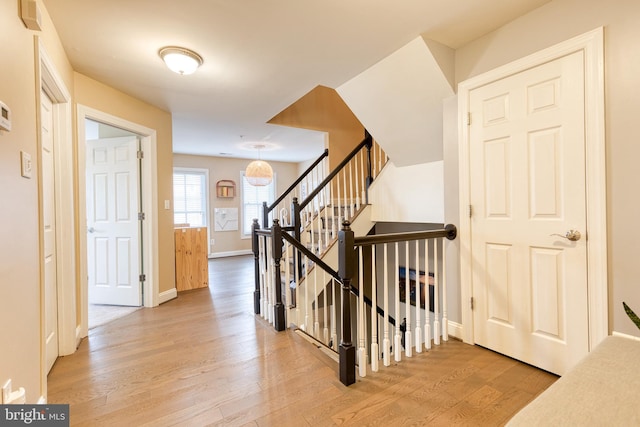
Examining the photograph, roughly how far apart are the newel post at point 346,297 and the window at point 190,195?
5926mm

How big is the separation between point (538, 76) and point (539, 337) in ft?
5.70

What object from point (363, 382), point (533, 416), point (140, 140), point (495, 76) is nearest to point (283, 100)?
point (140, 140)

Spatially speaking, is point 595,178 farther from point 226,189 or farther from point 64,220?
point 226,189

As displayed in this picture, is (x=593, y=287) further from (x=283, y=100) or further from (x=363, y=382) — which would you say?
(x=283, y=100)

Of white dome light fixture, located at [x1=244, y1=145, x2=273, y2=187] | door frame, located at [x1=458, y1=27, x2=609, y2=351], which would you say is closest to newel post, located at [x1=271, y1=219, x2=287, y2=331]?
door frame, located at [x1=458, y1=27, x2=609, y2=351]

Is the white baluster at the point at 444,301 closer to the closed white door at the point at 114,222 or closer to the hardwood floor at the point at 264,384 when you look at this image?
the hardwood floor at the point at 264,384

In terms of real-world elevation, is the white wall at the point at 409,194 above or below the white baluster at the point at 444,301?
above

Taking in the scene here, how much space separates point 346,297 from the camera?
1.86 m

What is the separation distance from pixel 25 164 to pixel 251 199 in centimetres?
637

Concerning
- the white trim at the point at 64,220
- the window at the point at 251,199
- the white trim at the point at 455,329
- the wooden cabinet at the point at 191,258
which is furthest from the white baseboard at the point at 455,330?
the window at the point at 251,199

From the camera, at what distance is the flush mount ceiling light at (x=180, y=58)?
7.58 ft

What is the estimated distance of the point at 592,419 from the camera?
0.85 m

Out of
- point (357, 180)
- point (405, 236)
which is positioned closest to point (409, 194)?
point (357, 180)

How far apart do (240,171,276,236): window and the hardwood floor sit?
16.5 feet
